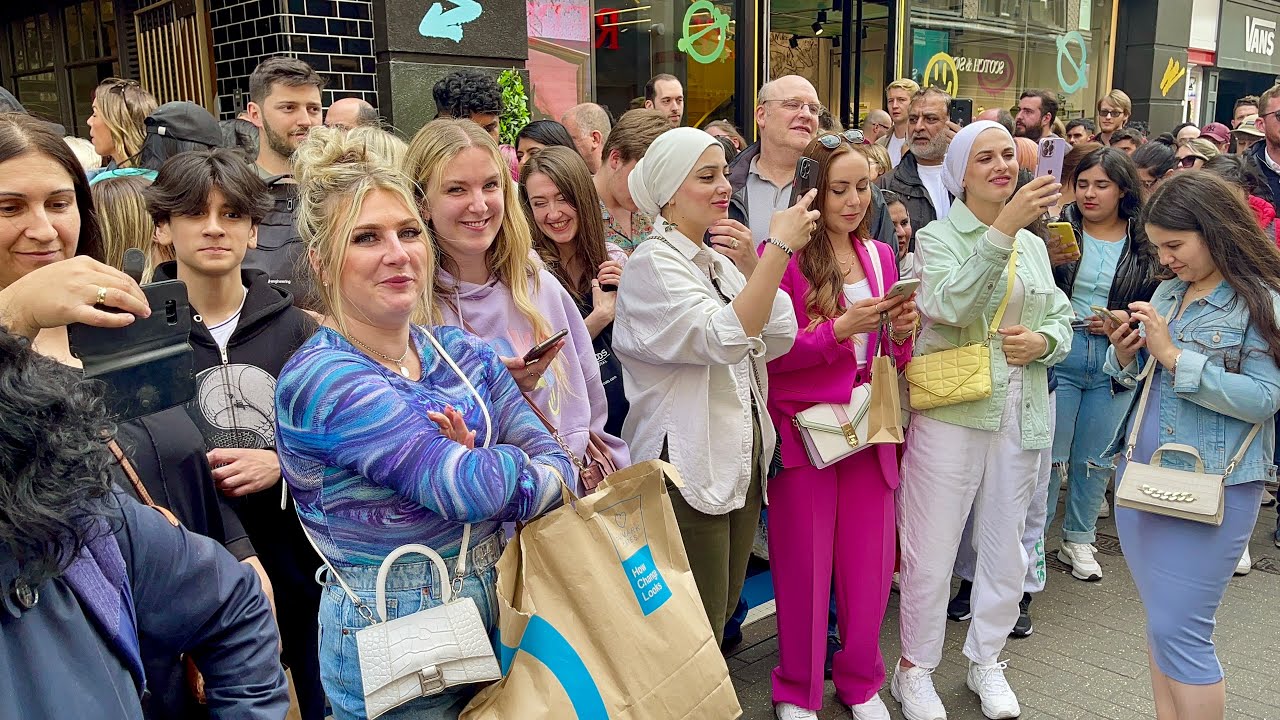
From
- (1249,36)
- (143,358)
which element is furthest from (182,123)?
(1249,36)

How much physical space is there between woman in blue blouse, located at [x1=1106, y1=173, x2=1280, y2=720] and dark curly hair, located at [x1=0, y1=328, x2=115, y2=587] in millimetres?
2970

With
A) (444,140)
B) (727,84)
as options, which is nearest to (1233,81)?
(727,84)

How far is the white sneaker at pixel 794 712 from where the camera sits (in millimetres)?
3660

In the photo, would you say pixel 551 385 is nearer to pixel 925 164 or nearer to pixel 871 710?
pixel 871 710

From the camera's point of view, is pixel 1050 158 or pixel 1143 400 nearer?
pixel 1143 400

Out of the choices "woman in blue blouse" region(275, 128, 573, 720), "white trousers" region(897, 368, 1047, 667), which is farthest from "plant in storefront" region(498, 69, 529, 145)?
"woman in blue blouse" region(275, 128, 573, 720)

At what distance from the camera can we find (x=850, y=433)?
3543 millimetres

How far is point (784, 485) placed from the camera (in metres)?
3.67

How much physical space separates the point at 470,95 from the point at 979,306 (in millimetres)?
2880

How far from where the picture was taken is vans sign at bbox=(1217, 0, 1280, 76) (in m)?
16.7

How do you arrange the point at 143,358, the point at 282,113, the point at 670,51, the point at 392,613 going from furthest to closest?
the point at 670,51
the point at 282,113
the point at 392,613
the point at 143,358

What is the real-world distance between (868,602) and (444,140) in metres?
2.24

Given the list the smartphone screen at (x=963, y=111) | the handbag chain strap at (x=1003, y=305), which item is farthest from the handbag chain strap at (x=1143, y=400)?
the smartphone screen at (x=963, y=111)

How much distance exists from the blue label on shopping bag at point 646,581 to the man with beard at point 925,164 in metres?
3.62
